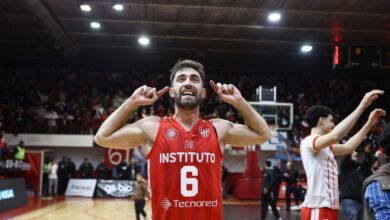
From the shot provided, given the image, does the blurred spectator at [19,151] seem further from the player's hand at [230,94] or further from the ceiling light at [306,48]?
the player's hand at [230,94]

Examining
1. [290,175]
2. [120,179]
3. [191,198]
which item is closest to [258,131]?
[191,198]

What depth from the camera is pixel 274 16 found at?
17344mm

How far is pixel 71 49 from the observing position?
23031 mm

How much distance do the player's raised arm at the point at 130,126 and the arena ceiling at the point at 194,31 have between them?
43.0ft

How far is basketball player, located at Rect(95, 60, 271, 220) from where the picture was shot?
10.5 feet

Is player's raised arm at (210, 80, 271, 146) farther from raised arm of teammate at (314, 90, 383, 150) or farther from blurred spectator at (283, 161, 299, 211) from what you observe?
blurred spectator at (283, 161, 299, 211)

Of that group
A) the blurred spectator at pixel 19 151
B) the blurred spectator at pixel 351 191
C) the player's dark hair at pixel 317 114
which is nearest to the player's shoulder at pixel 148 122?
the player's dark hair at pixel 317 114

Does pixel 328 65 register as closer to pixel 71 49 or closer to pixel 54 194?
pixel 71 49

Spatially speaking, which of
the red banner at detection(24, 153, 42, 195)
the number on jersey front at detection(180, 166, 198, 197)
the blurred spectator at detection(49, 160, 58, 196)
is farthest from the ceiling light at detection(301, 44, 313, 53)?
the number on jersey front at detection(180, 166, 198, 197)

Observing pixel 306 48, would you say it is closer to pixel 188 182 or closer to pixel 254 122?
pixel 254 122

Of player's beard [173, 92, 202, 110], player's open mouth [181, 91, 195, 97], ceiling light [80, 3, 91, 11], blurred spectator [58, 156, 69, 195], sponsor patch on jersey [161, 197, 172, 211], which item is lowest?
blurred spectator [58, 156, 69, 195]

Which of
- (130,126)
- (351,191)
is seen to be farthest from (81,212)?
(130,126)

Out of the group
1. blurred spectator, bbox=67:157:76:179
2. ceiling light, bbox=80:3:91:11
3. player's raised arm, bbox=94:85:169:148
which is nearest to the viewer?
player's raised arm, bbox=94:85:169:148

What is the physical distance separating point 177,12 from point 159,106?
8.08 meters
